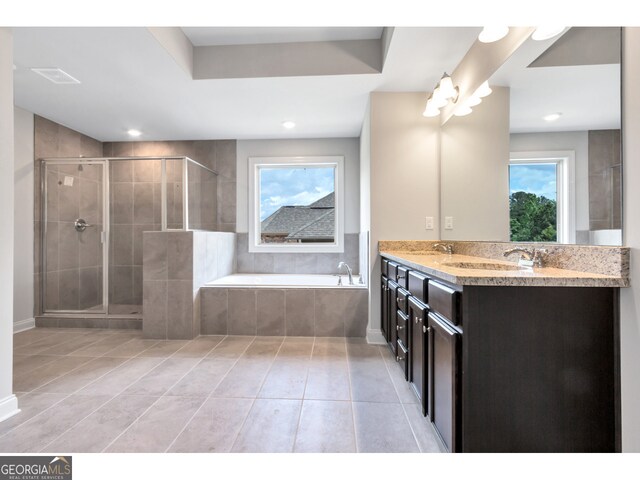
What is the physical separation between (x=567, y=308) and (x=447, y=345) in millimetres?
435

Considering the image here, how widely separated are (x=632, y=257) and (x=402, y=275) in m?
1.11

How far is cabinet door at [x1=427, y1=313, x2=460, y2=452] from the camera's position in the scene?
1.14 meters

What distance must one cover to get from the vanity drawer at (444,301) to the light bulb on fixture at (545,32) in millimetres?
1214

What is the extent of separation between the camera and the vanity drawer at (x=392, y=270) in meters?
2.22

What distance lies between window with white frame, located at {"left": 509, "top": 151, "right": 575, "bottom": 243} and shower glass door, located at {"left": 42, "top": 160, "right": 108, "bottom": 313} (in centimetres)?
390

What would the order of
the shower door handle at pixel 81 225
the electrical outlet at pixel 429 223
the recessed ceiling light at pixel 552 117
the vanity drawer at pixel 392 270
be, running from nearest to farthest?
1. the recessed ceiling light at pixel 552 117
2. the vanity drawer at pixel 392 270
3. the electrical outlet at pixel 429 223
4. the shower door handle at pixel 81 225

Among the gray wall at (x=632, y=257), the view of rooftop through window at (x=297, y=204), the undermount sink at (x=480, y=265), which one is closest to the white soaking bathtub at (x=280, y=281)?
the view of rooftop through window at (x=297, y=204)

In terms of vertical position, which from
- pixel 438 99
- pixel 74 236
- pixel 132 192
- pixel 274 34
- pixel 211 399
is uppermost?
pixel 274 34

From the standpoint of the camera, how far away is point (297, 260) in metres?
4.06

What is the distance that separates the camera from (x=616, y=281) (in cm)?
109

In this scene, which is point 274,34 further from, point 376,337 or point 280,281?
point 376,337

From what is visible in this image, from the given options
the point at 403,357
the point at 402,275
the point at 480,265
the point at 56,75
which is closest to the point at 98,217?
the point at 56,75

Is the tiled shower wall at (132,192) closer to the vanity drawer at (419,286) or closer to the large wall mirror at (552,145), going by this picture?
the vanity drawer at (419,286)
